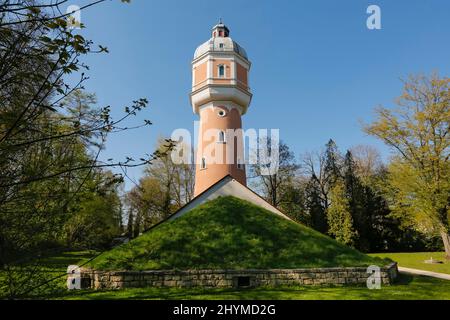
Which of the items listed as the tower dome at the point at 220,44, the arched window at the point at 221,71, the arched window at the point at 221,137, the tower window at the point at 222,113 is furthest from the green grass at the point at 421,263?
the tower dome at the point at 220,44

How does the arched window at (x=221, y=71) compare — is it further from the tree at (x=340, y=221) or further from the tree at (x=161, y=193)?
the tree at (x=340, y=221)

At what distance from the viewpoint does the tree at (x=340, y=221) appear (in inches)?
1204

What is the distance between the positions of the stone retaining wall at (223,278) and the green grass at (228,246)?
0.33 meters

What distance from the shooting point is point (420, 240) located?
33.7 m

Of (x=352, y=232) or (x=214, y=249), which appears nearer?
(x=214, y=249)

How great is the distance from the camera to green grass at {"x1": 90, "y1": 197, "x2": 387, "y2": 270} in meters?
11.0

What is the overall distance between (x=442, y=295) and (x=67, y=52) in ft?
39.4

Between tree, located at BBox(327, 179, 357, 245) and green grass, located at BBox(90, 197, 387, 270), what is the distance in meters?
19.0

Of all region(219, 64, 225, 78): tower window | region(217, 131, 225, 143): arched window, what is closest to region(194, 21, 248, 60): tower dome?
region(219, 64, 225, 78): tower window

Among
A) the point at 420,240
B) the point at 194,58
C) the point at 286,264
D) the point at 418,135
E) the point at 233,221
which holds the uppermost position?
the point at 194,58

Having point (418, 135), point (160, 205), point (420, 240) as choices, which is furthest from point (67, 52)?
point (420, 240)

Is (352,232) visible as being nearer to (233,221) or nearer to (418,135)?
(418,135)
